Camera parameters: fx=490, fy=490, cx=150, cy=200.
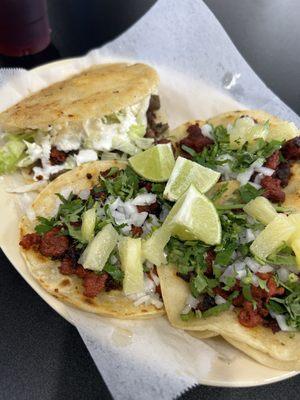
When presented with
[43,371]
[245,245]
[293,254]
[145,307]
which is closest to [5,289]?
[43,371]

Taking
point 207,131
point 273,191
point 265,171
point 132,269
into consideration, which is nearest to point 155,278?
point 132,269

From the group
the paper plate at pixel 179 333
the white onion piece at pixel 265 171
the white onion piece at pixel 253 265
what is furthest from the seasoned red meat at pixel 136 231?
the white onion piece at pixel 265 171

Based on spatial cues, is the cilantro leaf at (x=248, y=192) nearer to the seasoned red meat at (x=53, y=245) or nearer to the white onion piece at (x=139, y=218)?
the white onion piece at (x=139, y=218)

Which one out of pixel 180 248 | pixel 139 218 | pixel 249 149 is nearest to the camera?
pixel 180 248

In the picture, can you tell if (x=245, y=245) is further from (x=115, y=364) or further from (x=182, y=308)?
(x=115, y=364)

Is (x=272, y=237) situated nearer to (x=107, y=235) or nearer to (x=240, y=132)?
(x=107, y=235)

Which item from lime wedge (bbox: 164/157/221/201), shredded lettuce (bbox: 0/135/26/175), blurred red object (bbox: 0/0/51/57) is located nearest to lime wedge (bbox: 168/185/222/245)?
lime wedge (bbox: 164/157/221/201)

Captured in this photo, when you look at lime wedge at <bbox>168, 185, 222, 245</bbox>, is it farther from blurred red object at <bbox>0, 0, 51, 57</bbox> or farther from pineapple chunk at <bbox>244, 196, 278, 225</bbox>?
blurred red object at <bbox>0, 0, 51, 57</bbox>
